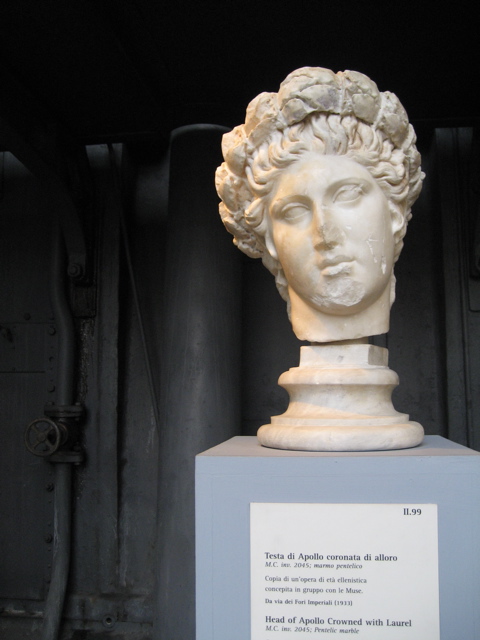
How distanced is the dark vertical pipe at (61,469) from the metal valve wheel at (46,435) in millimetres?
110

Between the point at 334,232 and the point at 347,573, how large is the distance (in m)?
0.80

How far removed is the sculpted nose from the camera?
1.51m

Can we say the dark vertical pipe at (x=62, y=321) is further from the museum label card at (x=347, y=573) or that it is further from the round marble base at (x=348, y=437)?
the museum label card at (x=347, y=573)

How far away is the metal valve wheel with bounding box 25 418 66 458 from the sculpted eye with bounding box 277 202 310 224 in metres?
1.62

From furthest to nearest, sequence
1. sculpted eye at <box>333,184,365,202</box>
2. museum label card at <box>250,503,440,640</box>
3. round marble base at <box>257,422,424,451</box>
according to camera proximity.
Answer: sculpted eye at <box>333,184,365,202</box> → round marble base at <box>257,422,424,451</box> → museum label card at <box>250,503,440,640</box>

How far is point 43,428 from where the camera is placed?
2734 mm

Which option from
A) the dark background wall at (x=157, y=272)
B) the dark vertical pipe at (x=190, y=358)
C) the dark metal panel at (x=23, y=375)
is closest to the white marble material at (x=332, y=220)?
the dark background wall at (x=157, y=272)

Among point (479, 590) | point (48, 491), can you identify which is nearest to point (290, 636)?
point (479, 590)

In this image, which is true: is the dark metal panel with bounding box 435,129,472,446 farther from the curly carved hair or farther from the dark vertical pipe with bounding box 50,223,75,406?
the dark vertical pipe with bounding box 50,223,75,406

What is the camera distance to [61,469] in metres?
2.79

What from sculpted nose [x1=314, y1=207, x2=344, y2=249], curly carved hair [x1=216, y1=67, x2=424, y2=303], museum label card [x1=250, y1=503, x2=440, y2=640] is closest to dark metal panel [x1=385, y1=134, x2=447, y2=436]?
curly carved hair [x1=216, y1=67, x2=424, y2=303]

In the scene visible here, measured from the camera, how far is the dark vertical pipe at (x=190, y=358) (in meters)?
2.41

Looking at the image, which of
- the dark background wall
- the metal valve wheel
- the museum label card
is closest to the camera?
the museum label card

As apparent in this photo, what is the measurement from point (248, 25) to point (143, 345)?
1.47 meters
